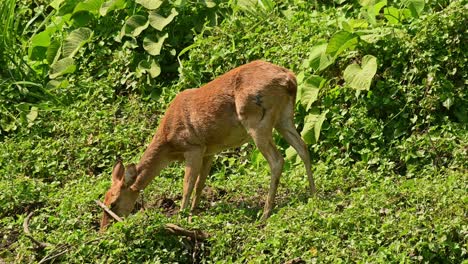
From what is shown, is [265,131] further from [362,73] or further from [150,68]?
[150,68]

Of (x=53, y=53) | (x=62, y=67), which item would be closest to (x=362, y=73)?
A: (x=62, y=67)

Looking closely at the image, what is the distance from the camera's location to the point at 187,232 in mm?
9430

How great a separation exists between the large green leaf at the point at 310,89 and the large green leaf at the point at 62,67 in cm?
380

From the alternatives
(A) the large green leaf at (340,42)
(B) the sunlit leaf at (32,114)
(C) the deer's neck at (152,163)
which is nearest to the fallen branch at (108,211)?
(C) the deer's neck at (152,163)

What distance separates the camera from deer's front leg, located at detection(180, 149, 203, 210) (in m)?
Answer: 10.8

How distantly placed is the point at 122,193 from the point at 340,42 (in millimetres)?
2934

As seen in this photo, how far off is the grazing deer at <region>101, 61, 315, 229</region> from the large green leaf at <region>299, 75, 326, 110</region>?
43.3 inches

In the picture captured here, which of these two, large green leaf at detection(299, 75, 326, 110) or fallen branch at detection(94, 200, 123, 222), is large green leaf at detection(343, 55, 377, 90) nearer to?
large green leaf at detection(299, 75, 326, 110)

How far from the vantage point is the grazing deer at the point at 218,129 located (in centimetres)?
1047

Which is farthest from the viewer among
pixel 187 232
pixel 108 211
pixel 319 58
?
pixel 319 58

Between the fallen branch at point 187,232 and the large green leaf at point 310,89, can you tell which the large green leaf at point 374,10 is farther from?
the fallen branch at point 187,232

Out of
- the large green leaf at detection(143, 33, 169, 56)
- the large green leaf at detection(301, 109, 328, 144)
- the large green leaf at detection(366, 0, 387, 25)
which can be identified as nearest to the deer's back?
the large green leaf at detection(301, 109, 328, 144)

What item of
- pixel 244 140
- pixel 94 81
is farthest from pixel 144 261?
pixel 94 81

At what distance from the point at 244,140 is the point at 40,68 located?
4.71 m
